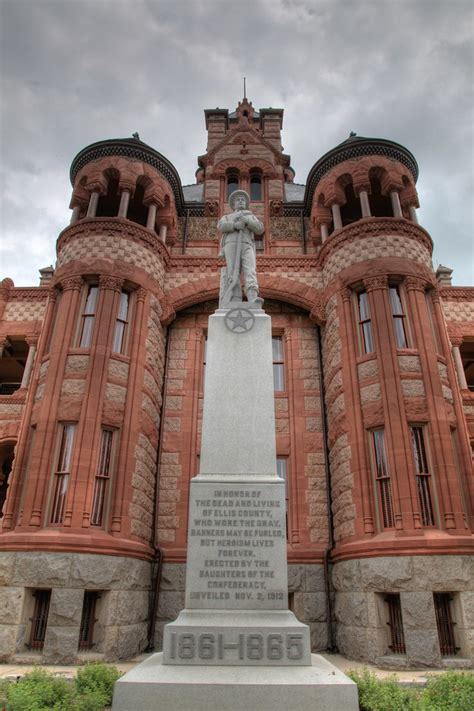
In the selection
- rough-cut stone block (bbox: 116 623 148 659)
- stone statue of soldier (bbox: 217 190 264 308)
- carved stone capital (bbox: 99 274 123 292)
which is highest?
carved stone capital (bbox: 99 274 123 292)

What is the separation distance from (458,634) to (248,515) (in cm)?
833

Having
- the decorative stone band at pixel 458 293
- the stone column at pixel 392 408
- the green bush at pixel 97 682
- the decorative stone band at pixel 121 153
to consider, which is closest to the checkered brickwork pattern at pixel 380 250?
the stone column at pixel 392 408

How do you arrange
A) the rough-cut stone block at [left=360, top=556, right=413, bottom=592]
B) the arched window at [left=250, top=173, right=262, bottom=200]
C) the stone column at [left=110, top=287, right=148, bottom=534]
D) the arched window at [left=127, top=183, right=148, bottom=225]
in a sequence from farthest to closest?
the arched window at [left=250, top=173, right=262, bottom=200] < the arched window at [left=127, top=183, right=148, bottom=225] < the stone column at [left=110, top=287, right=148, bottom=534] < the rough-cut stone block at [left=360, top=556, right=413, bottom=592]

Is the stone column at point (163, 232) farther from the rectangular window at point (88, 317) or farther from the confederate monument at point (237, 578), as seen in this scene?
the confederate monument at point (237, 578)

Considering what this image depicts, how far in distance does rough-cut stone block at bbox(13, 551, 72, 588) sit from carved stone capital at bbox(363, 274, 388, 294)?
39.1 feet

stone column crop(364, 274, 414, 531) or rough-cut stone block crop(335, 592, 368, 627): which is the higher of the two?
stone column crop(364, 274, 414, 531)

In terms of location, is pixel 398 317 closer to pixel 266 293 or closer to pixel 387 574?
pixel 266 293

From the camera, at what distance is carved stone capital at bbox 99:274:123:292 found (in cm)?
1582

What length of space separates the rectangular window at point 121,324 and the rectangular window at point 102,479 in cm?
288

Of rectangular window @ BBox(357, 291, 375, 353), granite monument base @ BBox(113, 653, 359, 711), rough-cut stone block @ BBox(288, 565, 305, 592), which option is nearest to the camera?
granite monument base @ BBox(113, 653, 359, 711)

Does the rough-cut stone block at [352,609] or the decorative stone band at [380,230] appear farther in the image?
the decorative stone band at [380,230]

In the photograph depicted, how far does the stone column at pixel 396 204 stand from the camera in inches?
680

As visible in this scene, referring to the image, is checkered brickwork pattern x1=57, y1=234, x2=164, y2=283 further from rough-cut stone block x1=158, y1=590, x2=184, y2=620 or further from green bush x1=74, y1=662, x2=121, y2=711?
green bush x1=74, y1=662, x2=121, y2=711

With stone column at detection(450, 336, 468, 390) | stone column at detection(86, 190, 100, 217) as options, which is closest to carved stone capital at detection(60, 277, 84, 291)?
stone column at detection(86, 190, 100, 217)
